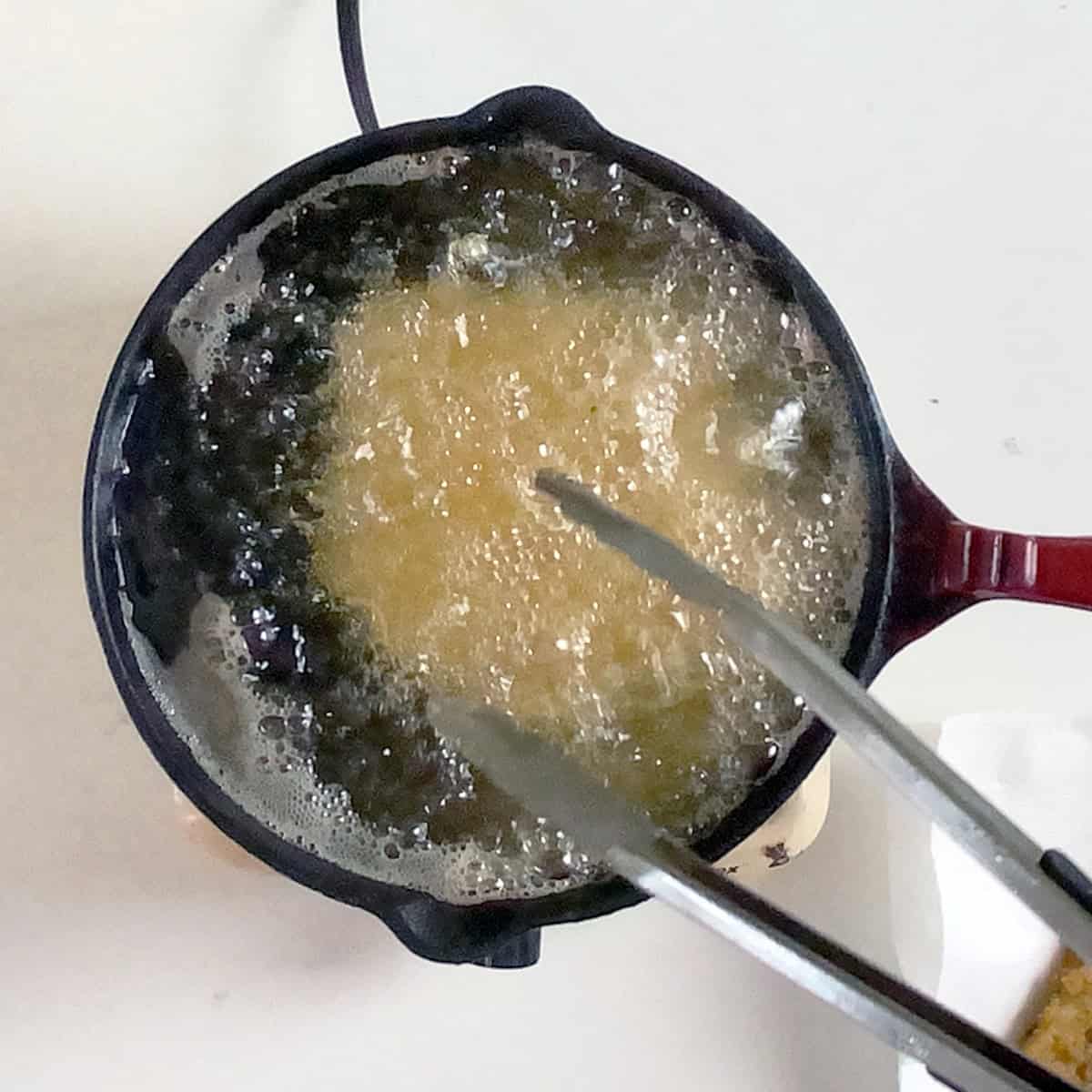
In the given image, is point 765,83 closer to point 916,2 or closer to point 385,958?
point 916,2

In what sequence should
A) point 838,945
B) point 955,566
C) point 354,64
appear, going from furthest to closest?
point 354,64, point 955,566, point 838,945

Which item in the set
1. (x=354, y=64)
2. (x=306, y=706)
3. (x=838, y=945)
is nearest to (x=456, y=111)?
(x=354, y=64)

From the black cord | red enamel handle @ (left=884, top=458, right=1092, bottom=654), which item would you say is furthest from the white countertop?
red enamel handle @ (left=884, top=458, right=1092, bottom=654)

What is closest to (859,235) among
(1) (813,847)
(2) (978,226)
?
(2) (978,226)

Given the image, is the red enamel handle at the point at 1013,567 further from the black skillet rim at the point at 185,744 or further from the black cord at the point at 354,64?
the black cord at the point at 354,64

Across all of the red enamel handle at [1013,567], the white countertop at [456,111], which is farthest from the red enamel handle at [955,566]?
the white countertop at [456,111]

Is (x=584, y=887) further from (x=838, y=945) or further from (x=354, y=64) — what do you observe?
(x=354, y=64)
